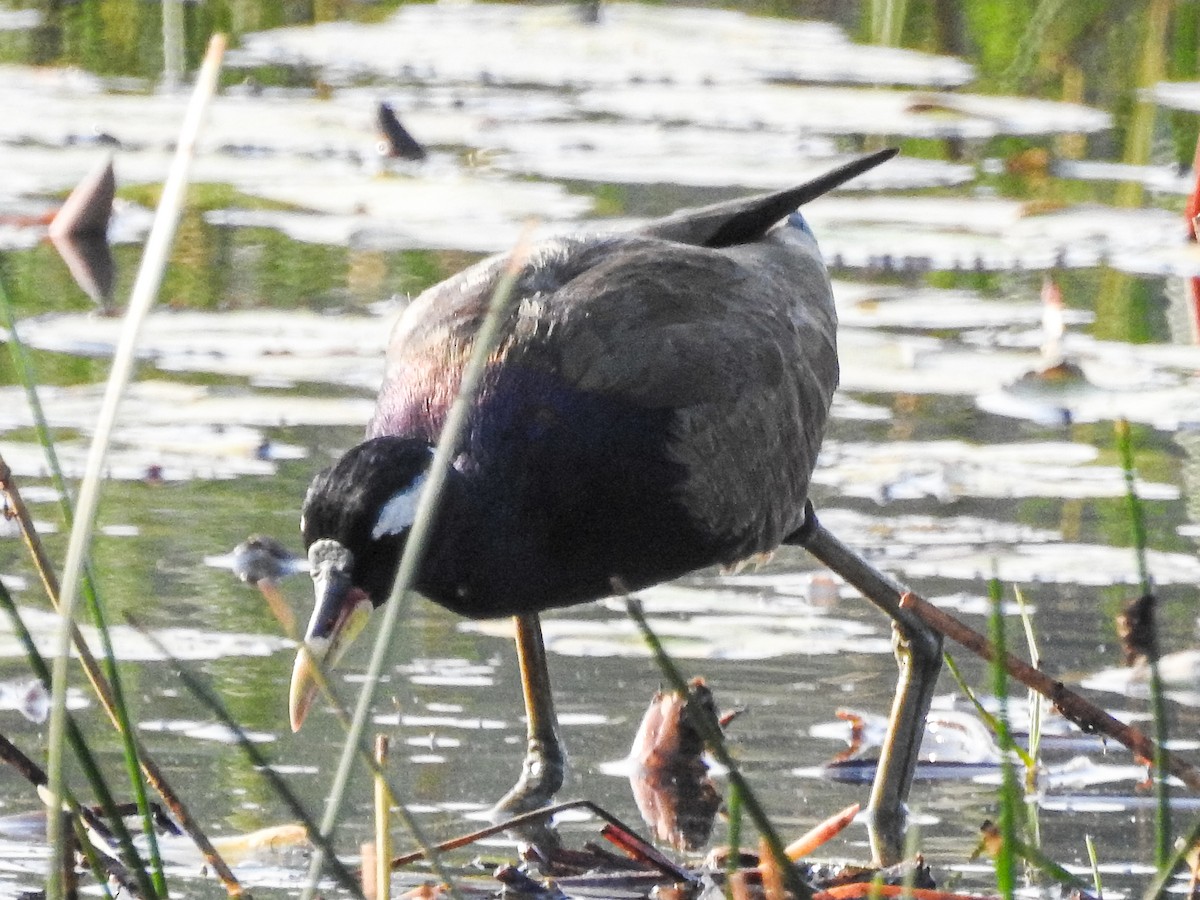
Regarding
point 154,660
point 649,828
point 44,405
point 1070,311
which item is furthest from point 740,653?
point 1070,311

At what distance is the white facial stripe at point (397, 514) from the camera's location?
326 cm

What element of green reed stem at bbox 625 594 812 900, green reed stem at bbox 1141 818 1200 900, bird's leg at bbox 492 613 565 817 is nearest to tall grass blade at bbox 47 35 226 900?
green reed stem at bbox 625 594 812 900

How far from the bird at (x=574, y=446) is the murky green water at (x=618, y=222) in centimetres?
30

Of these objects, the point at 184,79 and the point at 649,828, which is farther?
the point at 184,79

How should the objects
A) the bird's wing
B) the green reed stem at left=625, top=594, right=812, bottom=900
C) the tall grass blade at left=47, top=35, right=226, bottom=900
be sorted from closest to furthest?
1. the tall grass blade at left=47, top=35, right=226, bottom=900
2. the green reed stem at left=625, top=594, right=812, bottom=900
3. the bird's wing

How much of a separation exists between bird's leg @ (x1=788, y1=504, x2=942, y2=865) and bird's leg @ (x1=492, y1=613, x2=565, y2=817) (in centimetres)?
50

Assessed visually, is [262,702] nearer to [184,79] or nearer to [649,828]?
[649,828]

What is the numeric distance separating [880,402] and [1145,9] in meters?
6.86

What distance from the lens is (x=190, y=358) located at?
19.5 ft

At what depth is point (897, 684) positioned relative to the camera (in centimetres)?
434

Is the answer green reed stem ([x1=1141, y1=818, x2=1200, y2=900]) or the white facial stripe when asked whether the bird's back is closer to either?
the white facial stripe

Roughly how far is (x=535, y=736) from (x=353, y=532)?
0.83 meters

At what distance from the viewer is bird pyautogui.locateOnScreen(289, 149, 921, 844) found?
330 cm

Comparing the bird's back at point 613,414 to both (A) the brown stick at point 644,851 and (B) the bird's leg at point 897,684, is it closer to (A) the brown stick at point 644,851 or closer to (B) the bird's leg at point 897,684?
(B) the bird's leg at point 897,684
